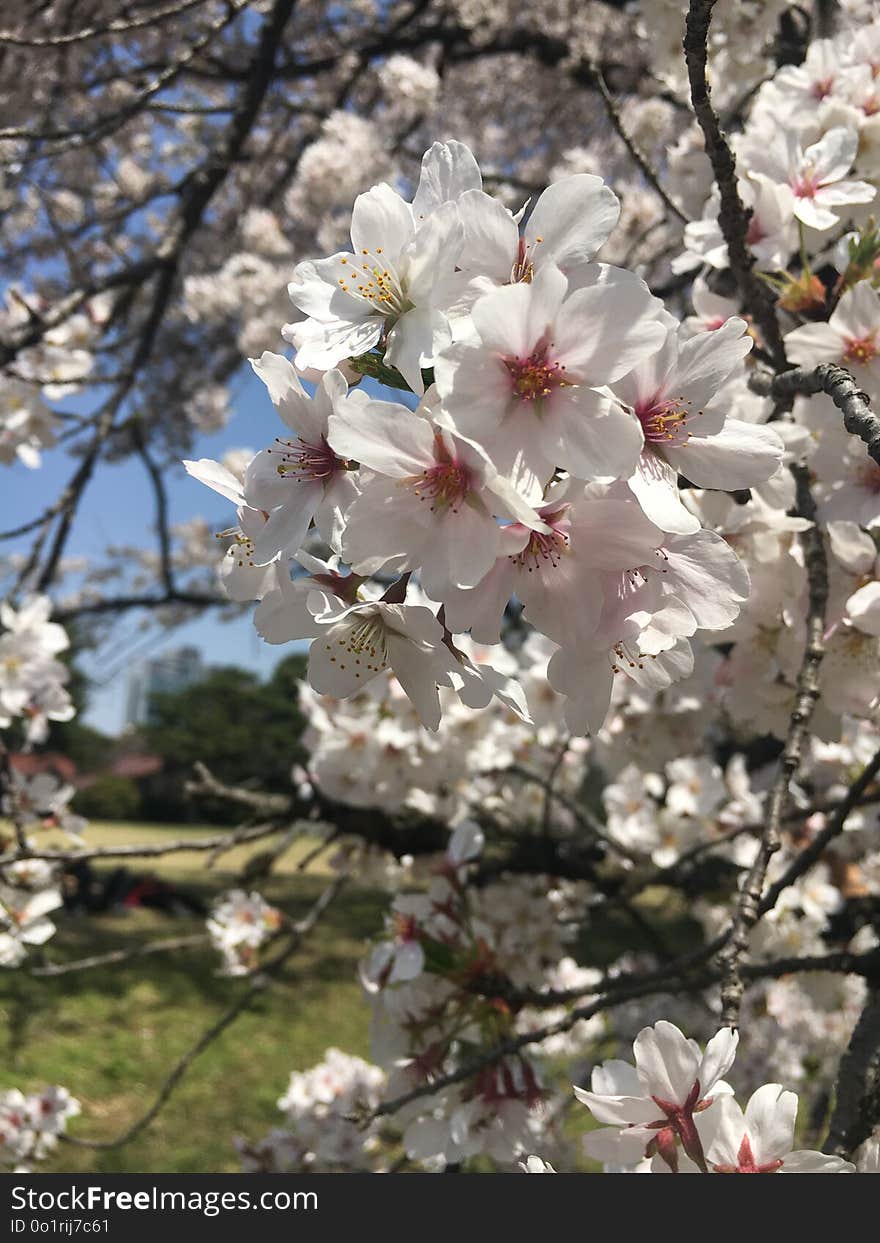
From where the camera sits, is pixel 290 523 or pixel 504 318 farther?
pixel 290 523

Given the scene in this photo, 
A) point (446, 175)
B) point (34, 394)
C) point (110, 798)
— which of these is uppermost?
point (110, 798)

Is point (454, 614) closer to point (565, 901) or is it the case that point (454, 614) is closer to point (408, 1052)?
point (408, 1052)

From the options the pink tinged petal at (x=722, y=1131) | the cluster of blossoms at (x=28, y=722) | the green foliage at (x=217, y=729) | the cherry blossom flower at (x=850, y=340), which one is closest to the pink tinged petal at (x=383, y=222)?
the cherry blossom flower at (x=850, y=340)

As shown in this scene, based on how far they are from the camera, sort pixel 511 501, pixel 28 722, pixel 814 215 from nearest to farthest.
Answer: pixel 511 501 → pixel 814 215 → pixel 28 722

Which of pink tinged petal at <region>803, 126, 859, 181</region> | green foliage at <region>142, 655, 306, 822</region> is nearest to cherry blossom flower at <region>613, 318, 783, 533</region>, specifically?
pink tinged petal at <region>803, 126, 859, 181</region>

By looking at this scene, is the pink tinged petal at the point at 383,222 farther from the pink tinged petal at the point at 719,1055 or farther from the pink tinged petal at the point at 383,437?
the pink tinged petal at the point at 719,1055

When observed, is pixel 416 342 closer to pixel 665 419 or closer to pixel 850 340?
pixel 665 419

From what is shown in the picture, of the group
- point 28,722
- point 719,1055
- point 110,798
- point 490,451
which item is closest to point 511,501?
point 490,451
